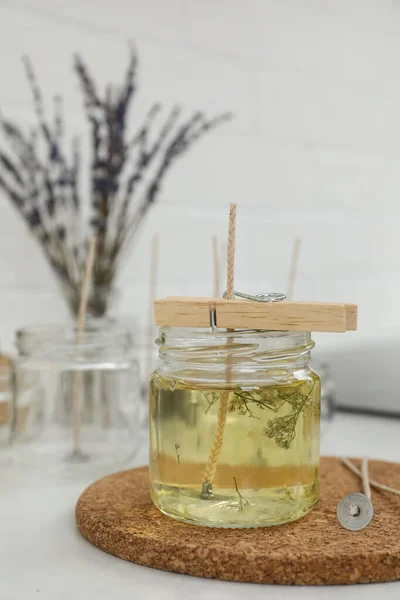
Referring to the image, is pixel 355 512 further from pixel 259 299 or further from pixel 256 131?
pixel 256 131

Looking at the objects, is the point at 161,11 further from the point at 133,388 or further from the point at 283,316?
the point at 283,316

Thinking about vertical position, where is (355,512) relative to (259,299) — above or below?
below

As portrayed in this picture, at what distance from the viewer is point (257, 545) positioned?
511mm

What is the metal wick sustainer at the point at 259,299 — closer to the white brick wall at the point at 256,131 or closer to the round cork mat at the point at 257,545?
the round cork mat at the point at 257,545

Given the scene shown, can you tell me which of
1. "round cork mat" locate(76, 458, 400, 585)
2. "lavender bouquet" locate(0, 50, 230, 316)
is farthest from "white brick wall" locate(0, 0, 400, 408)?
"round cork mat" locate(76, 458, 400, 585)

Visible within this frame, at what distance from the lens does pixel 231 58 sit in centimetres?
148

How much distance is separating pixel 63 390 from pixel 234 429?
36 cm

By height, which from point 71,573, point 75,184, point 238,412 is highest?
point 75,184

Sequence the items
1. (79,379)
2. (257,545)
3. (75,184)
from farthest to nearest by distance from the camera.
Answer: (75,184), (79,379), (257,545)

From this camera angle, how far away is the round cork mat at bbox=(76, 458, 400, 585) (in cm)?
50

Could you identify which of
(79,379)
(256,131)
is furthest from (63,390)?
(256,131)

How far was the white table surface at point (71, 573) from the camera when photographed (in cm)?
49

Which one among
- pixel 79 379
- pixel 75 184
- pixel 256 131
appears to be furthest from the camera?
pixel 256 131

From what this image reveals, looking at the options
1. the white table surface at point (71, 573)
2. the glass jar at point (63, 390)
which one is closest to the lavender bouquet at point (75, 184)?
the glass jar at point (63, 390)
